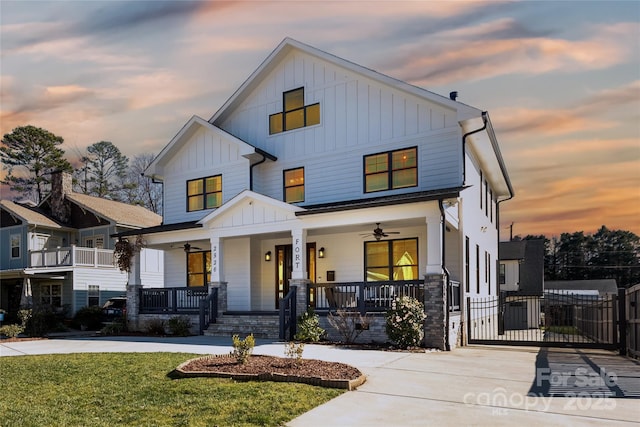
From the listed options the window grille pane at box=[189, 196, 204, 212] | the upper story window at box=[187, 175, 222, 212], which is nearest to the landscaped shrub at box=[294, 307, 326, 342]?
the upper story window at box=[187, 175, 222, 212]

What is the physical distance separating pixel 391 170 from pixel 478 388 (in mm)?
9285

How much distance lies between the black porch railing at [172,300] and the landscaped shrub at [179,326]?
1.50ft

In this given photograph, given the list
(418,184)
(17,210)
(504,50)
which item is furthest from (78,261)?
(504,50)

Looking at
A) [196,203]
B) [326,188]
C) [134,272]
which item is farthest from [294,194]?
[134,272]

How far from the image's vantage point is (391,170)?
15.8 metres

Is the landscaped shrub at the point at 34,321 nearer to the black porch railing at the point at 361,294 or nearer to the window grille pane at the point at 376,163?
the black porch railing at the point at 361,294

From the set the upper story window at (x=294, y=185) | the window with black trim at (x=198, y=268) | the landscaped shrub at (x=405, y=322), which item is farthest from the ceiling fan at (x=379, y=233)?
the window with black trim at (x=198, y=268)

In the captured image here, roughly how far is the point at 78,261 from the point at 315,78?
1874cm

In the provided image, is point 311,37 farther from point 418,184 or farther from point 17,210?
point 17,210

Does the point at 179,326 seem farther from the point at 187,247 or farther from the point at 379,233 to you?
the point at 379,233

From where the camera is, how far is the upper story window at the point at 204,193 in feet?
62.1

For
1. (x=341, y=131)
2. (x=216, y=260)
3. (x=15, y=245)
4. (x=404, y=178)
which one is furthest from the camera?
(x=15, y=245)

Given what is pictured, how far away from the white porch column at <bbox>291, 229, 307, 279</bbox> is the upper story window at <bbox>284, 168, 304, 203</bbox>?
267 centimetres

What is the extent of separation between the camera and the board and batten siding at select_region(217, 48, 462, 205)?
1509cm
